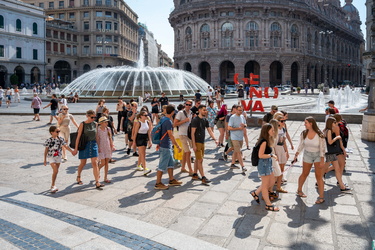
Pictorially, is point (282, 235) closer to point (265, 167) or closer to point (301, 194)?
point (265, 167)

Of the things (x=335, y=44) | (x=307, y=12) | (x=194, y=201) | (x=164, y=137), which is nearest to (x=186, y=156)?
(x=164, y=137)

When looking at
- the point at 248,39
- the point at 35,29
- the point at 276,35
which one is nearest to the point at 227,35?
the point at 248,39

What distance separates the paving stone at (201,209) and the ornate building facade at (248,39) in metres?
56.2

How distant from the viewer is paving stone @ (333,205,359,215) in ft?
19.6

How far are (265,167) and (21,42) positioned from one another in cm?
5667

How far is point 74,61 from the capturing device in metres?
72.0

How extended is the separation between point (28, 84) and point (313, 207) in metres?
57.8

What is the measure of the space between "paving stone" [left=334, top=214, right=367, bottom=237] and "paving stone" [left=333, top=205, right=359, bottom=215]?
0.17 meters

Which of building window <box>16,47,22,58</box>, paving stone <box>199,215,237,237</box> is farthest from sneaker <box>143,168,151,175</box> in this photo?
building window <box>16,47,22,58</box>

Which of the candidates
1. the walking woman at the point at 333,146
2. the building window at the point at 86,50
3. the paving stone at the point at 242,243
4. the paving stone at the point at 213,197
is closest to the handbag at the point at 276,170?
the paving stone at the point at 213,197

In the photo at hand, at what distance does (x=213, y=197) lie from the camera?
22.2 ft

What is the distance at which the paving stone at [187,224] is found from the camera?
5.30 metres

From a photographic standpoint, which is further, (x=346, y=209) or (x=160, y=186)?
(x=160, y=186)

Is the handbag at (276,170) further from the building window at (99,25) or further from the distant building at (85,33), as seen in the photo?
the building window at (99,25)
